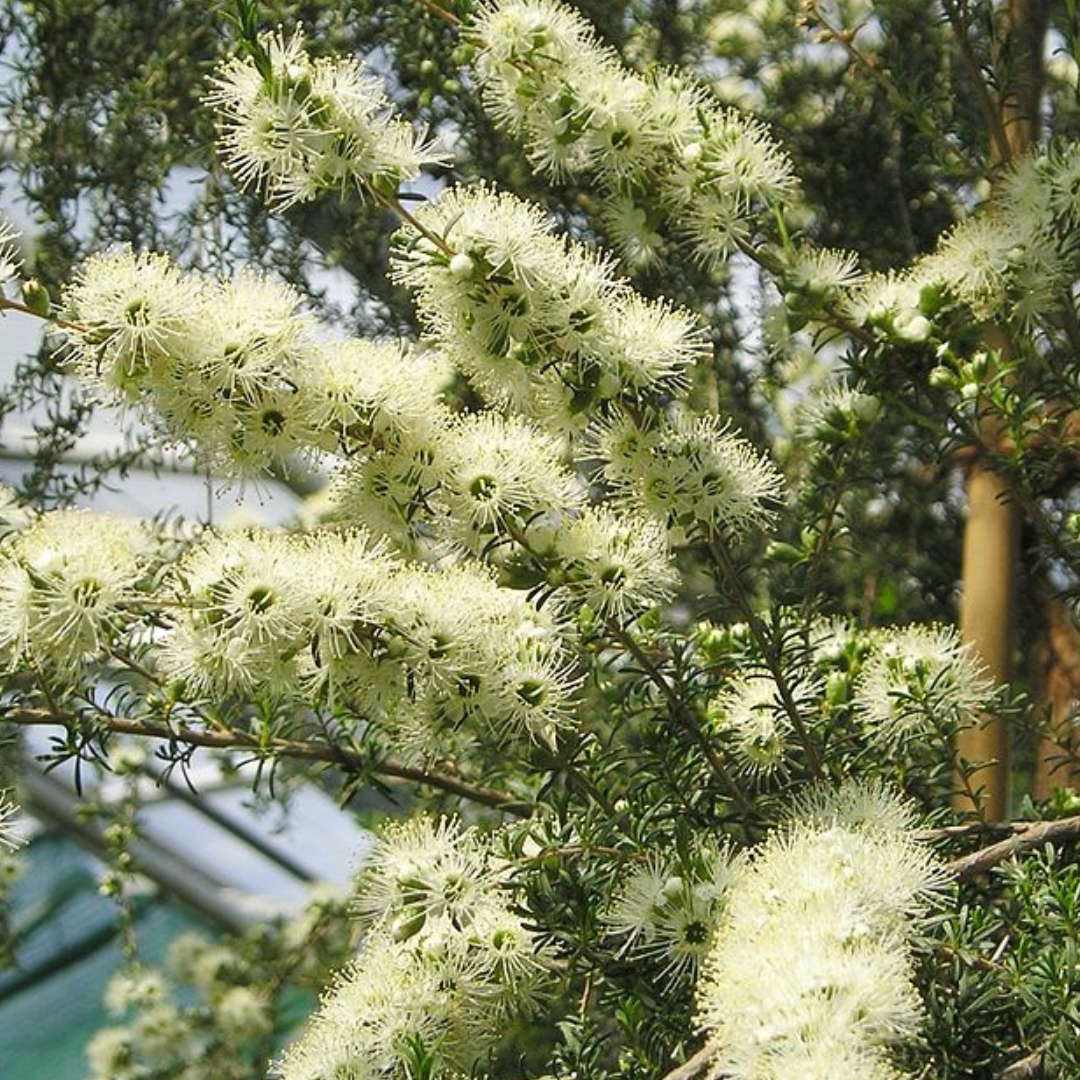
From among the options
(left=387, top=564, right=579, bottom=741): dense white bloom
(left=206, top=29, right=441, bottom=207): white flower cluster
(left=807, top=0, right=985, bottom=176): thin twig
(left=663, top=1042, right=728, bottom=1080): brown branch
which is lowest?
(left=663, top=1042, right=728, bottom=1080): brown branch

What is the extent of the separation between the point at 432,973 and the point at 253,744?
0.22 metres

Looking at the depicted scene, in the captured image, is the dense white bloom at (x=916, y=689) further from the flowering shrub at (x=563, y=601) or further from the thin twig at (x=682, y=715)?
the thin twig at (x=682, y=715)

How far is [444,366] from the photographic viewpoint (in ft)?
4.09

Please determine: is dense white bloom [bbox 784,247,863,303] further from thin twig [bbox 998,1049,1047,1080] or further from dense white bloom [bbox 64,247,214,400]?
thin twig [bbox 998,1049,1047,1080]

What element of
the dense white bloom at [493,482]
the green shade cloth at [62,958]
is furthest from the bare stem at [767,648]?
the green shade cloth at [62,958]

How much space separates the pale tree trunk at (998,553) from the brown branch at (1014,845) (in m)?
0.37

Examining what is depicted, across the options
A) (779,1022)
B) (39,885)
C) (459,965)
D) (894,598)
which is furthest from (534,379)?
(39,885)

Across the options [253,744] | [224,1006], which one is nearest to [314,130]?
[253,744]

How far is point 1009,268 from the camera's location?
139 centimetres

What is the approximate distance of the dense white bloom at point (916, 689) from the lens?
4.30 ft

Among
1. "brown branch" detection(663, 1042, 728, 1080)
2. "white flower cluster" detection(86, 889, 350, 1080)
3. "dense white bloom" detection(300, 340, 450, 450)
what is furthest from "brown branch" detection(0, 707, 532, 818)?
"white flower cluster" detection(86, 889, 350, 1080)

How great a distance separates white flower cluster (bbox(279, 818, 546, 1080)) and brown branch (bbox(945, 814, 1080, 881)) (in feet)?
0.93

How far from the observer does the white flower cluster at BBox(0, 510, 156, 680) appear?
1.14 meters

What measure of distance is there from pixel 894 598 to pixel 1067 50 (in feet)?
2.49
